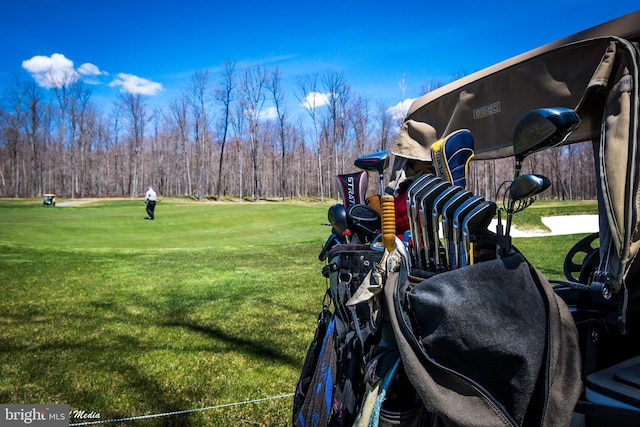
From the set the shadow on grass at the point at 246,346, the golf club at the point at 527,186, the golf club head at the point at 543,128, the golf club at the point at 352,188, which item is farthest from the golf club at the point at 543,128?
the shadow on grass at the point at 246,346

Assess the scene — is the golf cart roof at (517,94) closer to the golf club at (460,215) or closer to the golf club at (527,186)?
the golf club at (527,186)

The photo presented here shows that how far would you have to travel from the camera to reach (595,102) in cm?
184

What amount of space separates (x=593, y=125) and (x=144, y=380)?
377 cm

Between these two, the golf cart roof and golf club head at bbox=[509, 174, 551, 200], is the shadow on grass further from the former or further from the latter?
golf club head at bbox=[509, 174, 551, 200]

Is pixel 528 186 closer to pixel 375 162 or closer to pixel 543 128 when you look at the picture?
pixel 543 128

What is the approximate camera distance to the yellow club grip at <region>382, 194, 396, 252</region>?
64.4 inches

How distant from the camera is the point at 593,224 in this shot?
20719 mm

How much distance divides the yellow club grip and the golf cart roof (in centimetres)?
86

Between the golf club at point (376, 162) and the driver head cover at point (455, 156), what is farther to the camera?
the golf club at point (376, 162)

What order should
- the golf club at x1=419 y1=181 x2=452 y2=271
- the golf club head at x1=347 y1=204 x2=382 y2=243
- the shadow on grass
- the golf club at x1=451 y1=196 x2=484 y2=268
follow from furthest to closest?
1. the shadow on grass
2. the golf club head at x1=347 y1=204 x2=382 y2=243
3. the golf club at x1=419 y1=181 x2=452 y2=271
4. the golf club at x1=451 y1=196 x2=484 y2=268

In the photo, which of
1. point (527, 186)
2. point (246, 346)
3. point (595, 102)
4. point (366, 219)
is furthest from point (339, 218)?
point (246, 346)

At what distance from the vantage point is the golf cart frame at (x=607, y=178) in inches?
57.5

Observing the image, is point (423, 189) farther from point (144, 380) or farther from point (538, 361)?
point (144, 380)

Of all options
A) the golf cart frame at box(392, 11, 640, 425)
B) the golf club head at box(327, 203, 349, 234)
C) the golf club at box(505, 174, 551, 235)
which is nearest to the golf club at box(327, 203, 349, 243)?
the golf club head at box(327, 203, 349, 234)
